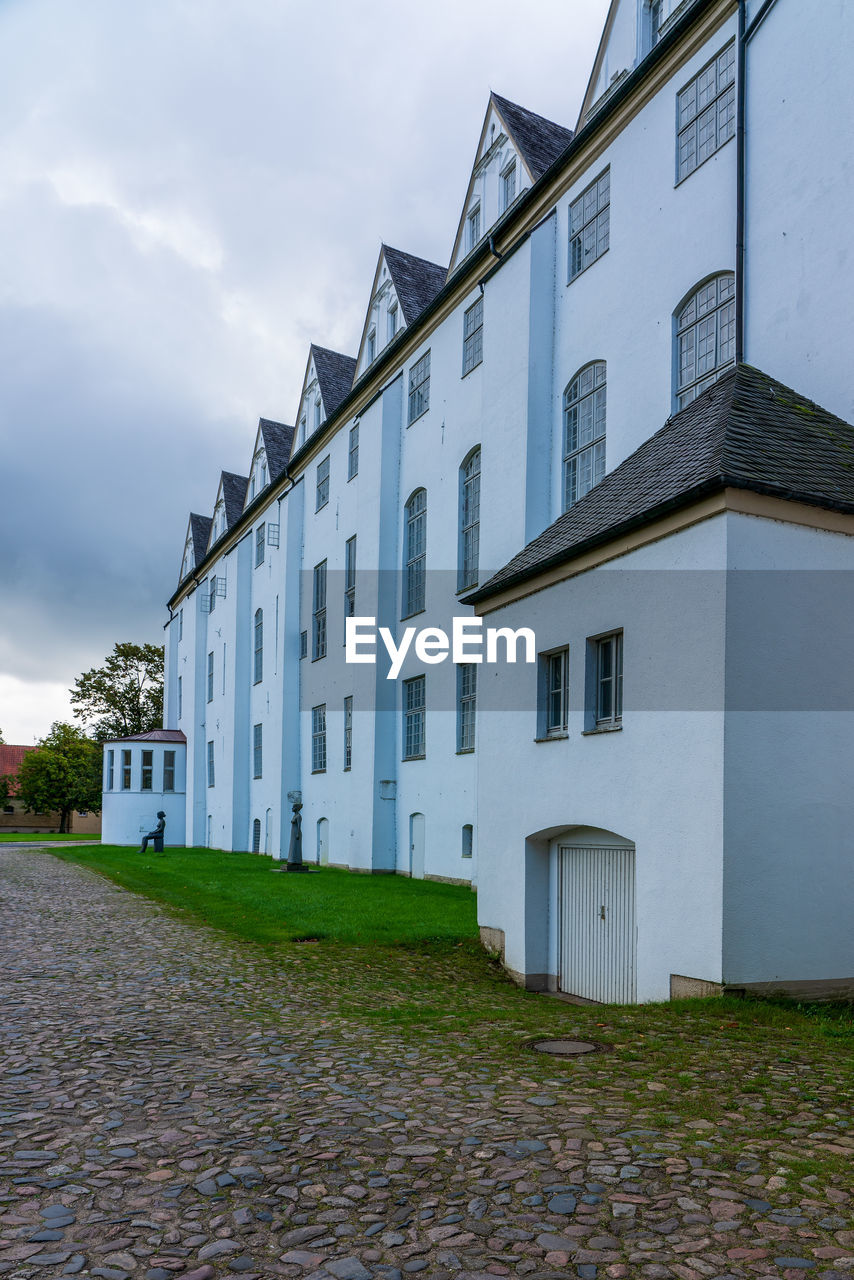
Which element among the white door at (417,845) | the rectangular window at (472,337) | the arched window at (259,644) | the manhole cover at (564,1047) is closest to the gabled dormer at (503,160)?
the rectangular window at (472,337)

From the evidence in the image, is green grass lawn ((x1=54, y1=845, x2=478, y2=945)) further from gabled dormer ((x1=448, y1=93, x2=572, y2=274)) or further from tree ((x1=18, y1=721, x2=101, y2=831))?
tree ((x1=18, y1=721, x2=101, y2=831))

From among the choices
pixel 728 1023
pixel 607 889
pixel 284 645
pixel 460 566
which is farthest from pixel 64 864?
pixel 728 1023

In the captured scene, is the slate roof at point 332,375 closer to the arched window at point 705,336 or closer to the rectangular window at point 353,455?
the rectangular window at point 353,455

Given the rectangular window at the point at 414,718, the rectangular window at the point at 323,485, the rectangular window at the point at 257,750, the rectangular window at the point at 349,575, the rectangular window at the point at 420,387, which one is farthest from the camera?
the rectangular window at the point at 257,750

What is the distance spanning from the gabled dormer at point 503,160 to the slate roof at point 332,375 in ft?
34.7

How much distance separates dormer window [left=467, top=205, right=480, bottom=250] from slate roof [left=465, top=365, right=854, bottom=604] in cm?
1336

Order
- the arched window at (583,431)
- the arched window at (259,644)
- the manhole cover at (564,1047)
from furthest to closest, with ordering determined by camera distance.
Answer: the arched window at (259,644), the arched window at (583,431), the manhole cover at (564,1047)

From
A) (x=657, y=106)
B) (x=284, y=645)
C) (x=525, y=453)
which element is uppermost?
(x=657, y=106)

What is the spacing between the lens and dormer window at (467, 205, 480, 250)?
23797 millimetres

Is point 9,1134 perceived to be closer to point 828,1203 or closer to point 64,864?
point 828,1203

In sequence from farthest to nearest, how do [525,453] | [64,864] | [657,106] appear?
[64,864]
[525,453]
[657,106]

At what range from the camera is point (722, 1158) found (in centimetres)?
487

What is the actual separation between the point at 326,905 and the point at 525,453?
848 cm

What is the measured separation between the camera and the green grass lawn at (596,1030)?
547cm
